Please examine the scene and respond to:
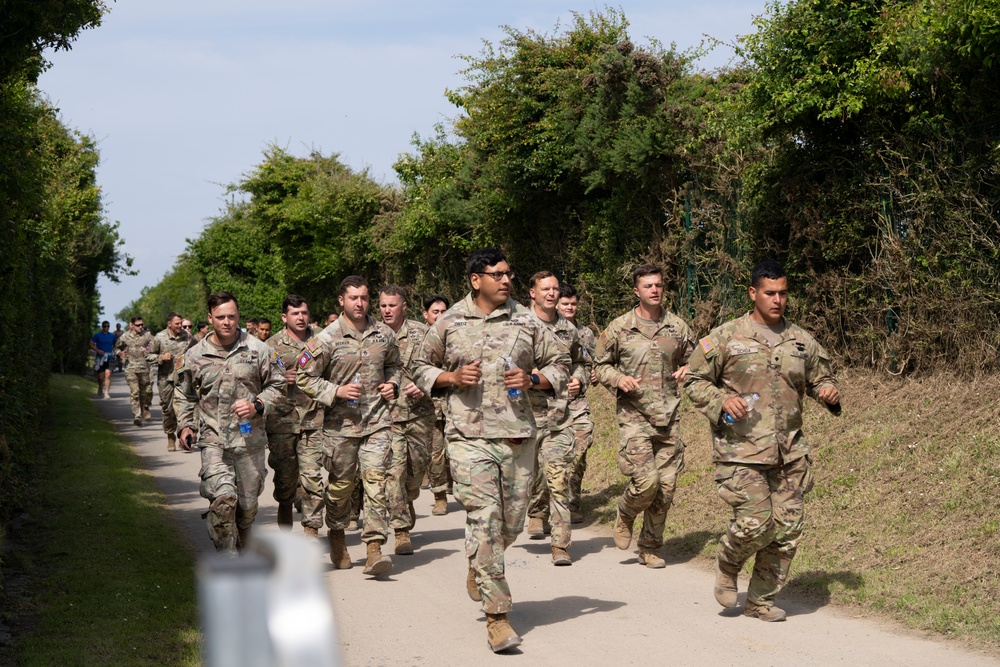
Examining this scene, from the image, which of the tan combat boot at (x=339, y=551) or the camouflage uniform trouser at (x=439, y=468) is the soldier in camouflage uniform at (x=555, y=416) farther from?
the camouflage uniform trouser at (x=439, y=468)

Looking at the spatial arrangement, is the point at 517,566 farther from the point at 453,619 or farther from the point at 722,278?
the point at 722,278

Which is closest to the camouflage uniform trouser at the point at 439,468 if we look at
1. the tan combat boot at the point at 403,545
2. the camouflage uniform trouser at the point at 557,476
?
the camouflage uniform trouser at the point at 557,476

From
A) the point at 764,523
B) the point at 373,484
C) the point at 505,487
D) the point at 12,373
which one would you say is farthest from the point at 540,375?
the point at 12,373

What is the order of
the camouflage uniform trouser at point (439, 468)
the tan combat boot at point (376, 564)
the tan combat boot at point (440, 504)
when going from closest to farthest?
the tan combat boot at point (376, 564)
the tan combat boot at point (440, 504)
the camouflage uniform trouser at point (439, 468)

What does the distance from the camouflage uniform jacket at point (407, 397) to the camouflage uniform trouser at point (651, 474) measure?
2.36 m

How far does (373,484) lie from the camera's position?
9953 millimetres

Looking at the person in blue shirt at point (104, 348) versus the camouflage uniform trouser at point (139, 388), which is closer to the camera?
the camouflage uniform trouser at point (139, 388)

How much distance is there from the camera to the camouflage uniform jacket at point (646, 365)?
33.9 feet

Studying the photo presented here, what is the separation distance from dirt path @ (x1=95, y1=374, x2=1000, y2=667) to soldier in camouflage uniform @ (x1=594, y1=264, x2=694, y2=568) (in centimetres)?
54

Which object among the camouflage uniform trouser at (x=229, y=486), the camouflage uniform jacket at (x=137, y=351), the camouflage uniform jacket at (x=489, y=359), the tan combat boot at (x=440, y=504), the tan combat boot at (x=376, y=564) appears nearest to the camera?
the camouflage uniform jacket at (x=489, y=359)

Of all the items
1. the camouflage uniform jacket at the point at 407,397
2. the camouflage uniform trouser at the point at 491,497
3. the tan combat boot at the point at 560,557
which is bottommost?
the tan combat boot at the point at 560,557

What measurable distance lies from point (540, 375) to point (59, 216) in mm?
19332

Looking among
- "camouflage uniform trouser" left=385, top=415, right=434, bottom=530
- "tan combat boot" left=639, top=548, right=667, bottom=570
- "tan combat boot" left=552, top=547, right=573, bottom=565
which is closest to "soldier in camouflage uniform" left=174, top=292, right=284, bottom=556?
"camouflage uniform trouser" left=385, top=415, right=434, bottom=530

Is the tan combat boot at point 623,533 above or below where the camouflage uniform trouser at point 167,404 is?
below
